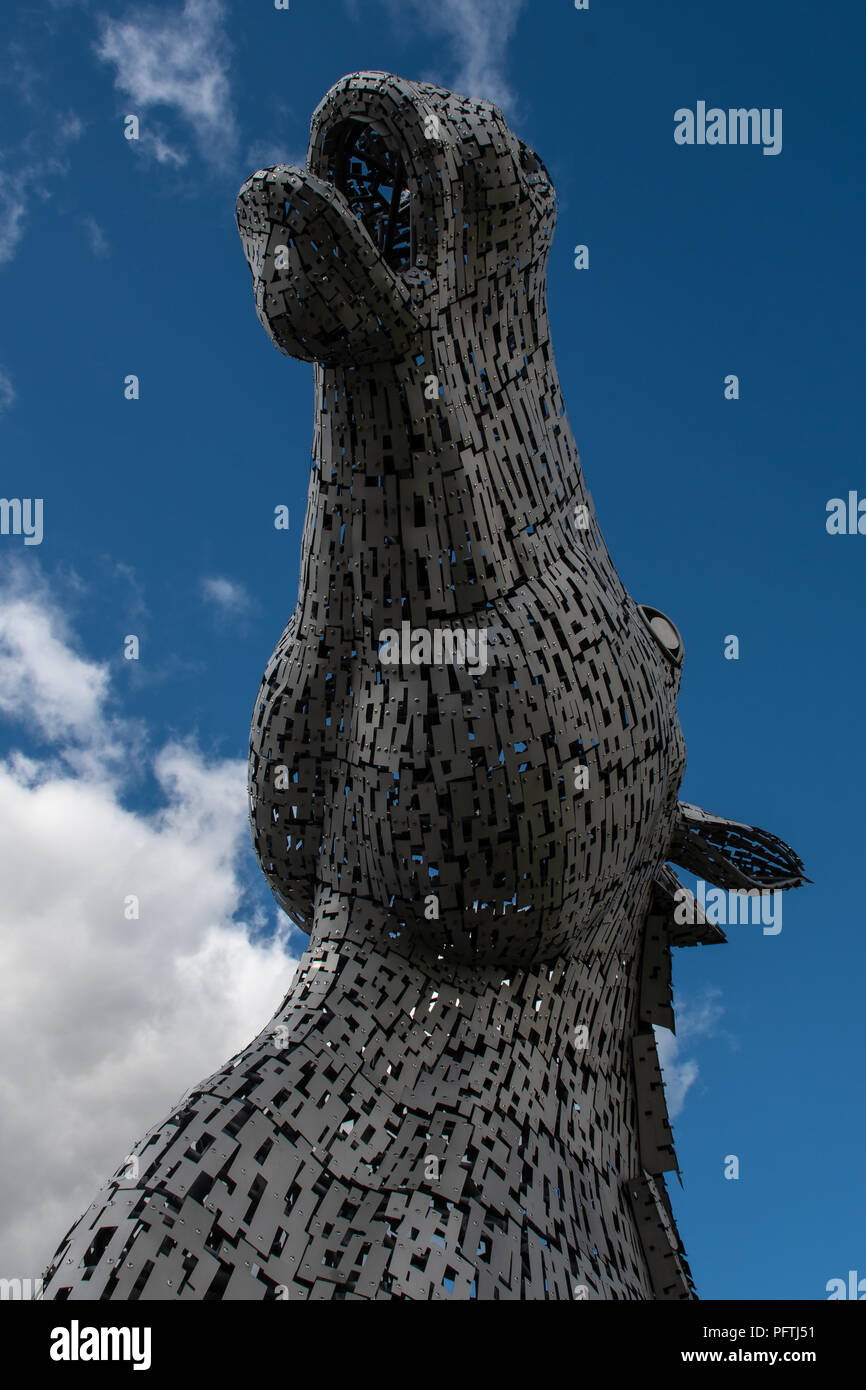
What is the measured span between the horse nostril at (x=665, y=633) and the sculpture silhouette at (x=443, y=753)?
1.00 m

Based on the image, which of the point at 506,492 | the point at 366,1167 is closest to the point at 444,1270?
the point at 366,1167

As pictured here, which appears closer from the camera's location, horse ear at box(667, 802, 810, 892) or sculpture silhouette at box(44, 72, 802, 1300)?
sculpture silhouette at box(44, 72, 802, 1300)

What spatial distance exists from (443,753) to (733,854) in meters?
4.51

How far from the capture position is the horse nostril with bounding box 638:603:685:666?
9.11 meters

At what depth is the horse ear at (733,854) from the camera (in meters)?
10.0

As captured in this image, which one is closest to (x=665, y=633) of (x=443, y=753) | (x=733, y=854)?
(x=733, y=854)

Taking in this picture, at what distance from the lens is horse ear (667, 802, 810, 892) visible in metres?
10.0

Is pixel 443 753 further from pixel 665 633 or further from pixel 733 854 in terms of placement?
pixel 733 854

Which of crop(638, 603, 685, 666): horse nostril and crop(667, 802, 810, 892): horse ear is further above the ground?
crop(638, 603, 685, 666): horse nostril

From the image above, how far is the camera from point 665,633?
9414 millimetres

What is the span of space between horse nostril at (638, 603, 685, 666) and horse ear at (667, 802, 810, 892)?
1.46 m

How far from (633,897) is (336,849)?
2.27m
